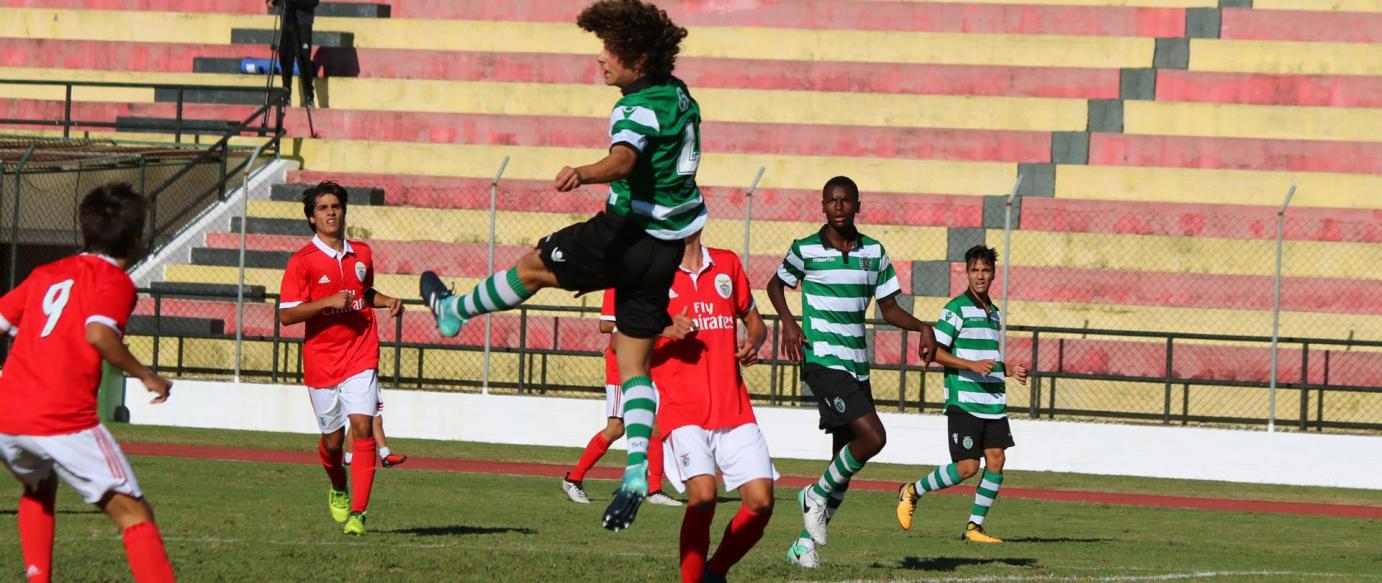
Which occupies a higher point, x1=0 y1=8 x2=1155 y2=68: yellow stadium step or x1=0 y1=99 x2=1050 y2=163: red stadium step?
x1=0 y1=8 x2=1155 y2=68: yellow stadium step

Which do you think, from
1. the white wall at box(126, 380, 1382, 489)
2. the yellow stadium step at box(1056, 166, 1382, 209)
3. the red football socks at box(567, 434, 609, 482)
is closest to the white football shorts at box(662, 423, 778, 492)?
the red football socks at box(567, 434, 609, 482)

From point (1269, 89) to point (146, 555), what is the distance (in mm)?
24159

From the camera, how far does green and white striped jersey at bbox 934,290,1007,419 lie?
12.4m

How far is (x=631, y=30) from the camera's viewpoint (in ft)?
25.8

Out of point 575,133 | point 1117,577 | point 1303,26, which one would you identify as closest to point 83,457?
point 1117,577

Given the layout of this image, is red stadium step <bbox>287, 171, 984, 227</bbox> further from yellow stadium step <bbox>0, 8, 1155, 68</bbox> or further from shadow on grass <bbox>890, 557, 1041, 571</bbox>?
shadow on grass <bbox>890, 557, 1041, 571</bbox>

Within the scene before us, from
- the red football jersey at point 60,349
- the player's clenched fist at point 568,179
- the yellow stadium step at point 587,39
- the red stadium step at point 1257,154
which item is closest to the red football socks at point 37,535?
the red football jersey at point 60,349

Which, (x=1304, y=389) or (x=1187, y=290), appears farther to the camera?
(x=1187, y=290)

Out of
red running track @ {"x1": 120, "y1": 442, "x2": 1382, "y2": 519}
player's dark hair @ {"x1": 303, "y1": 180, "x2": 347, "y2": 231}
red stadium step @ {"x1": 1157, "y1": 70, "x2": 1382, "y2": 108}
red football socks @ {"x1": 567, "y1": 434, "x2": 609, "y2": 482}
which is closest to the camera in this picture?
player's dark hair @ {"x1": 303, "y1": 180, "x2": 347, "y2": 231}

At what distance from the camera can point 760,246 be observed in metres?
24.0

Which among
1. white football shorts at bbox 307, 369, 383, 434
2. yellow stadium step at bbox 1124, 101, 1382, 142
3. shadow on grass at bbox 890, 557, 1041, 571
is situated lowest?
shadow on grass at bbox 890, 557, 1041, 571

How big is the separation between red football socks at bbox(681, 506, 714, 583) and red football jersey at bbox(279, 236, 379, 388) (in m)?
3.41

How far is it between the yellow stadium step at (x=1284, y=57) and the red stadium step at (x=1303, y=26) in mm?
386

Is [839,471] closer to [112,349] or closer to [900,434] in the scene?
[112,349]
